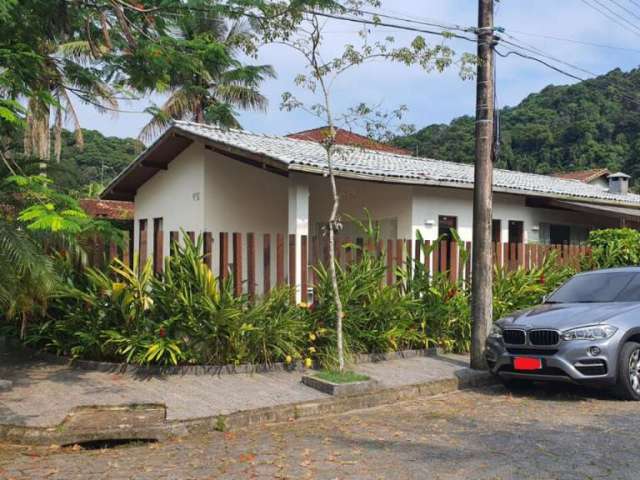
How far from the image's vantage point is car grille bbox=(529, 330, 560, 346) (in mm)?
7462

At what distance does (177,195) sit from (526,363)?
34.6 feet

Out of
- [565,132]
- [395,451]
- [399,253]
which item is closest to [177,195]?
[399,253]

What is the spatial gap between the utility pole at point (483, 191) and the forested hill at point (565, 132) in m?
18.2

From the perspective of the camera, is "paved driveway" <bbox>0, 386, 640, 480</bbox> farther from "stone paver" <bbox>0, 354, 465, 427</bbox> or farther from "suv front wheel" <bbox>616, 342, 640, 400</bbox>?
"stone paver" <bbox>0, 354, 465, 427</bbox>

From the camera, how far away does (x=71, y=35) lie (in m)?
8.09

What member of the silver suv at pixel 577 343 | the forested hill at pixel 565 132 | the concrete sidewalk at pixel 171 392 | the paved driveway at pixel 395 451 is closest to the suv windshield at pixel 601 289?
the silver suv at pixel 577 343

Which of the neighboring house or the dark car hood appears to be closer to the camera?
the dark car hood

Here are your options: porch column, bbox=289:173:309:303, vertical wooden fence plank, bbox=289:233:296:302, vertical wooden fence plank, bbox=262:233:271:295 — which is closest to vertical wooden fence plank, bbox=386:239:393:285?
vertical wooden fence plank, bbox=289:233:296:302

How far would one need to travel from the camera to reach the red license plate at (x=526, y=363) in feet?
24.6

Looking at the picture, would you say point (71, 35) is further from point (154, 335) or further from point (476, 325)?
point (476, 325)

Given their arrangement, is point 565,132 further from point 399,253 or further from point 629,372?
point 629,372

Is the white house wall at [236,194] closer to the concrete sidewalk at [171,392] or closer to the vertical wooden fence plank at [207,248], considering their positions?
the vertical wooden fence plank at [207,248]

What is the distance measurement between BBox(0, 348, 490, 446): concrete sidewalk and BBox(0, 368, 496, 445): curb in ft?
0.07

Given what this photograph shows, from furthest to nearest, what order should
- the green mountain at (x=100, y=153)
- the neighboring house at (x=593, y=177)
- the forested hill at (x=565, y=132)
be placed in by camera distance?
Answer: 1. the green mountain at (x=100, y=153)
2. the neighboring house at (x=593, y=177)
3. the forested hill at (x=565, y=132)
